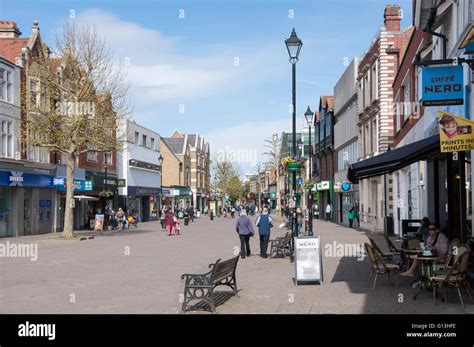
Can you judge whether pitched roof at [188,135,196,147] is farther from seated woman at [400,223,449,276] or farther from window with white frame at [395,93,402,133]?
seated woman at [400,223,449,276]

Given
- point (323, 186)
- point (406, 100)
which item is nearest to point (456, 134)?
point (406, 100)

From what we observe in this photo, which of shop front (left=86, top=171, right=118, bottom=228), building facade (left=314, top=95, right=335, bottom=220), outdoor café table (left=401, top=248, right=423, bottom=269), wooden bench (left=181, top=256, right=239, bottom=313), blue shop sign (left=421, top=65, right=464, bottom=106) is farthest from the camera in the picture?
building facade (left=314, top=95, right=335, bottom=220)

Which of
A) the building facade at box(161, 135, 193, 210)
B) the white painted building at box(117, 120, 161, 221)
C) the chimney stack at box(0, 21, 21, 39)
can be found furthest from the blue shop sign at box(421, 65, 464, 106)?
the building facade at box(161, 135, 193, 210)

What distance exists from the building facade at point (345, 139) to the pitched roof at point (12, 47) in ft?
79.5

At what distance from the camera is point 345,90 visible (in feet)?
168

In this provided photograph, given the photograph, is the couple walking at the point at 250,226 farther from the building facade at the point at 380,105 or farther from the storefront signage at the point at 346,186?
the storefront signage at the point at 346,186

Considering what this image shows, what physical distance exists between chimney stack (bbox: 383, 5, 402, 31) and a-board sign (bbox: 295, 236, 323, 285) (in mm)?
26697

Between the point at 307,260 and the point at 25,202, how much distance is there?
84.3ft

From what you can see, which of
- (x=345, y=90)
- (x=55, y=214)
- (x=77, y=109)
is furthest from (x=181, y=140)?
(x=77, y=109)

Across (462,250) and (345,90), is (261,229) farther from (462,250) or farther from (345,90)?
(345,90)

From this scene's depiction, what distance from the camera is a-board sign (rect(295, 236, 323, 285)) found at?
44.3ft

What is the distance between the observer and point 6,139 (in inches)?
1292

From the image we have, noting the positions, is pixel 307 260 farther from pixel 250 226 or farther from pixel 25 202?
pixel 25 202

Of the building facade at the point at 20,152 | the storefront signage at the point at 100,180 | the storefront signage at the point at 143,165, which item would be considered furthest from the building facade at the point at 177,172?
the building facade at the point at 20,152
